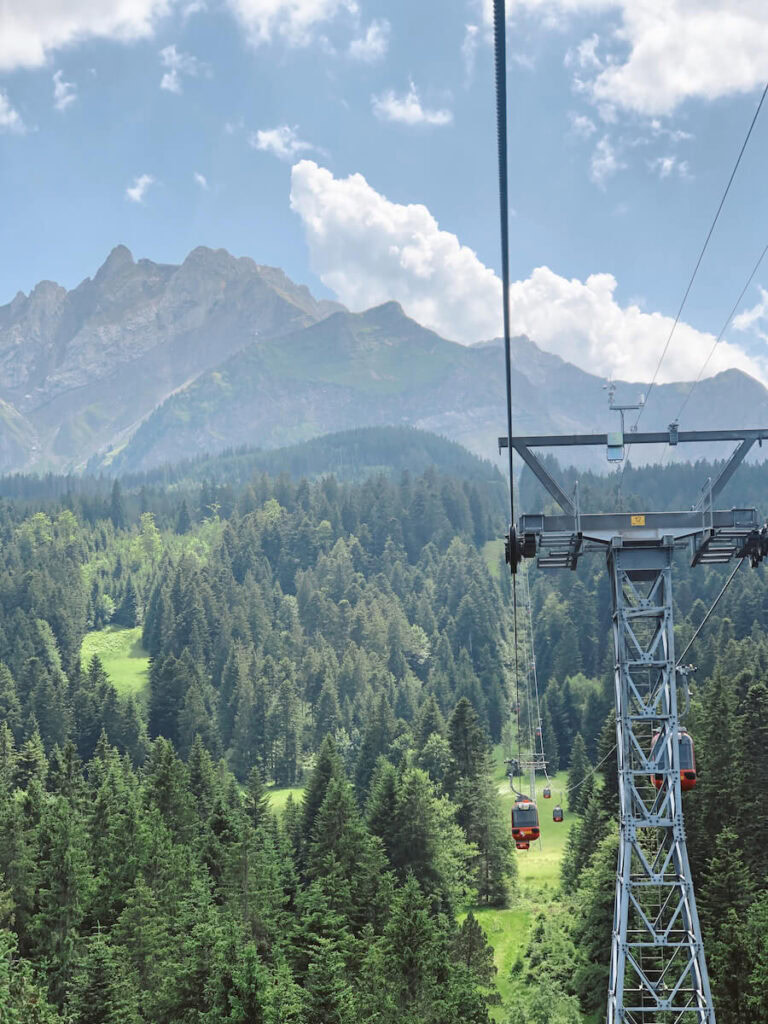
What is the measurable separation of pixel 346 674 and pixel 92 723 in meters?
43.7

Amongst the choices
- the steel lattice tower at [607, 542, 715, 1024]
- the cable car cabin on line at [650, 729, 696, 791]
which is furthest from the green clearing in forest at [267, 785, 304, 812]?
the steel lattice tower at [607, 542, 715, 1024]

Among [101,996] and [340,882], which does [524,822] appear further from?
[340,882]

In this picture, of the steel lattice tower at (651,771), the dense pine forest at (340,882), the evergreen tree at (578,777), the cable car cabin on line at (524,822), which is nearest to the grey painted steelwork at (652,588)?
the steel lattice tower at (651,771)

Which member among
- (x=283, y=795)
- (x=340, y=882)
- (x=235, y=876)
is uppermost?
(x=235, y=876)

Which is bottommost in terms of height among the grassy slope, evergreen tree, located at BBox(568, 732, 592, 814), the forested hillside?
the grassy slope

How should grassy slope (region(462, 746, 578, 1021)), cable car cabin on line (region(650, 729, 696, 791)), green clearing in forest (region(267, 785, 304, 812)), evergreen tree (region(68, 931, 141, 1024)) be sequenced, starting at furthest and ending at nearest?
green clearing in forest (region(267, 785, 304, 812)), grassy slope (region(462, 746, 578, 1021)), evergreen tree (region(68, 931, 141, 1024)), cable car cabin on line (region(650, 729, 696, 791))

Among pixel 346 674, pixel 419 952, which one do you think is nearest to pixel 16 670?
pixel 346 674

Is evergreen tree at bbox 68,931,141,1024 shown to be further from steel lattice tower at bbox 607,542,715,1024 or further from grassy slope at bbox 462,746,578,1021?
steel lattice tower at bbox 607,542,715,1024

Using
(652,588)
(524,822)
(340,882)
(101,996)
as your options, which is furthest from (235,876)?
(652,588)

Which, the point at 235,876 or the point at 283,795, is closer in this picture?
the point at 235,876

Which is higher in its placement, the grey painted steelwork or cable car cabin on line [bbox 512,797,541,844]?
the grey painted steelwork

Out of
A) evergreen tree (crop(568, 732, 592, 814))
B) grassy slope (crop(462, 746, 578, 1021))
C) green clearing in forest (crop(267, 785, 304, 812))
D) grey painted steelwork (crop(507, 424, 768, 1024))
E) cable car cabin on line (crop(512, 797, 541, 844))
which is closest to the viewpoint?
grey painted steelwork (crop(507, 424, 768, 1024))

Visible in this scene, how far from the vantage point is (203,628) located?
194 meters

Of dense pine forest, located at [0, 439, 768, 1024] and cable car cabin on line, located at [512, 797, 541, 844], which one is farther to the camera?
dense pine forest, located at [0, 439, 768, 1024]
